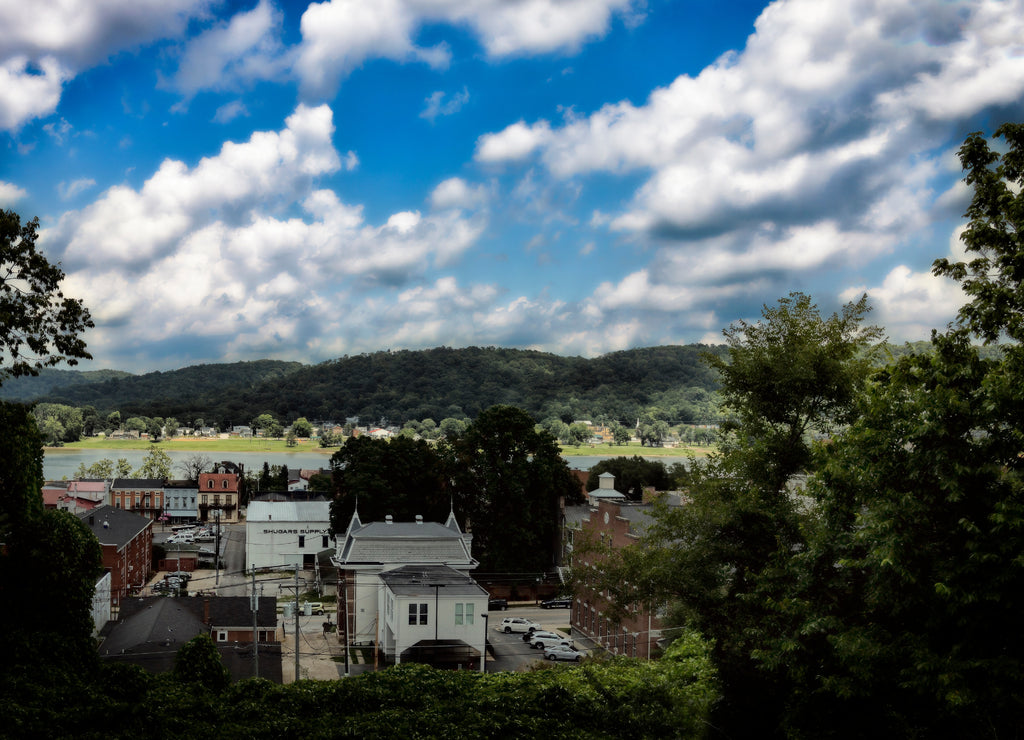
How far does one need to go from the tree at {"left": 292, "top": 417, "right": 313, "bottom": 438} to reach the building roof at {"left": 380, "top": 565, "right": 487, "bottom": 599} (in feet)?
461

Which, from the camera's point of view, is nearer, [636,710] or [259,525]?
[636,710]

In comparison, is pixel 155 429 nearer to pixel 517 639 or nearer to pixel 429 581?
pixel 517 639

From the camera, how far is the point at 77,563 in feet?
67.1

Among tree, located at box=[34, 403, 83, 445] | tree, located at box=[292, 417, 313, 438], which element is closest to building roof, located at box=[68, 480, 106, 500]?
tree, located at box=[34, 403, 83, 445]

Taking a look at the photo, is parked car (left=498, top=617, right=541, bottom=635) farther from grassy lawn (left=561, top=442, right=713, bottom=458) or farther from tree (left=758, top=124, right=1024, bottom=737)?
grassy lawn (left=561, top=442, right=713, bottom=458)

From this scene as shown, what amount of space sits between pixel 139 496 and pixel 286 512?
43.2 metres

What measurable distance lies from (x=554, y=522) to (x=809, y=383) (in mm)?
36193

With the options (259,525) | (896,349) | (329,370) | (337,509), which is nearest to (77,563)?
(896,349)

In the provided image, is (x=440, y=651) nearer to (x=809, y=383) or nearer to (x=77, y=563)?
(x=77, y=563)

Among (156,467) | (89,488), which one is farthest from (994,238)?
(156,467)

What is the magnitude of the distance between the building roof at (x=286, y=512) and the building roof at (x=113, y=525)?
8602 millimetres

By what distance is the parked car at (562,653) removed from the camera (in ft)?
115

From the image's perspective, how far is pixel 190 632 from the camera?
1149 inches

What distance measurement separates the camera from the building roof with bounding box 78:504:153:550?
43.7m
